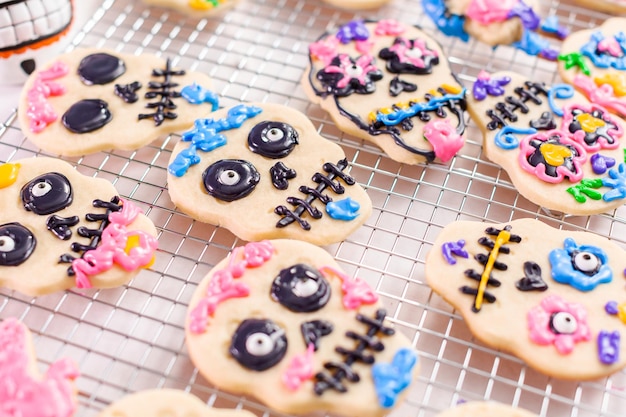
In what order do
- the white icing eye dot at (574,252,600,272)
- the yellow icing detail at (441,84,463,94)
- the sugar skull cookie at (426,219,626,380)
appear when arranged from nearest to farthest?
the sugar skull cookie at (426,219,626,380)
the white icing eye dot at (574,252,600,272)
the yellow icing detail at (441,84,463,94)

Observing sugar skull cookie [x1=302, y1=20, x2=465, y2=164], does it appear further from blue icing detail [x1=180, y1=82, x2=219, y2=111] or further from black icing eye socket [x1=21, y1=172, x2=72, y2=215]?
black icing eye socket [x1=21, y1=172, x2=72, y2=215]

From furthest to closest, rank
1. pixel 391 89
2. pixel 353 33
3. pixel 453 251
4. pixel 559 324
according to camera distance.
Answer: pixel 353 33, pixel 391 89, pixel 453 251, pixel 559 324

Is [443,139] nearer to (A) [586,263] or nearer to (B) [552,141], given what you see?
(B) [552,141]

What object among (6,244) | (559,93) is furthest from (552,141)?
(6,244)

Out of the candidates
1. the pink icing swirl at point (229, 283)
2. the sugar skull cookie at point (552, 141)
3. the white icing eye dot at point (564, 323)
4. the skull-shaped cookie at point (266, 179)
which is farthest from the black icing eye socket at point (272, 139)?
the white icing eye dot at point (564, 323)

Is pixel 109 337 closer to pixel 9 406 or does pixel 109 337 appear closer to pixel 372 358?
pixel 9 406

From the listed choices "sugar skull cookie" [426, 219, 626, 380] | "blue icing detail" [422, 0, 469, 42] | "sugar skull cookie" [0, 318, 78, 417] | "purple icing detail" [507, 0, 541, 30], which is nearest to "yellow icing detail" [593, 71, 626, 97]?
"purple icing detail" [507, 0, 541, 30]
